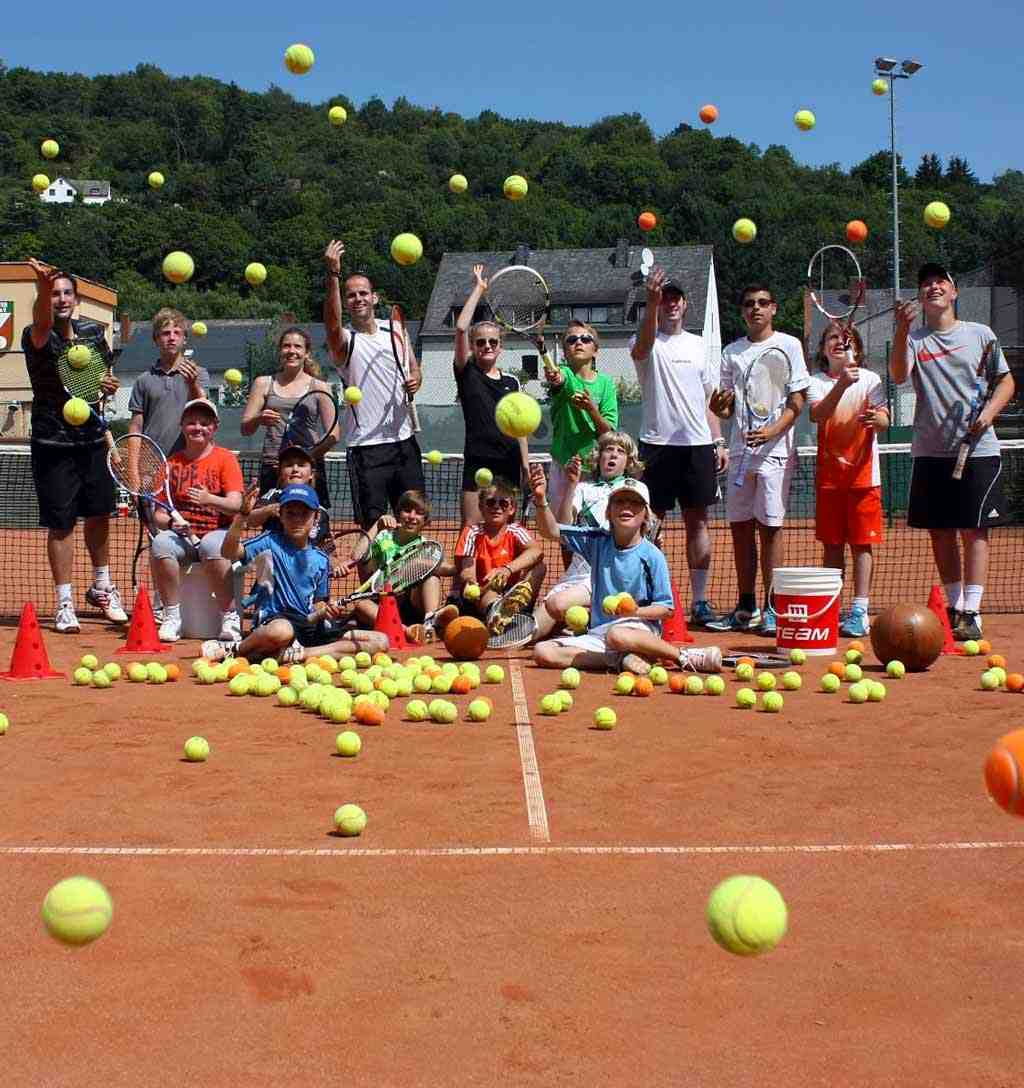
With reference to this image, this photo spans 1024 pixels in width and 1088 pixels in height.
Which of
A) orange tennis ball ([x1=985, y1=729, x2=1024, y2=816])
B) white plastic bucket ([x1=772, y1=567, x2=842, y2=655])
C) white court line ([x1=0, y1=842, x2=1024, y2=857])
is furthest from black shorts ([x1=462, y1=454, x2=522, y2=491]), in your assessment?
orange tennis ball ([x1=985, y1=729, x2=1024, y2=816])

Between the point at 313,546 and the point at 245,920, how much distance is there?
4.69m

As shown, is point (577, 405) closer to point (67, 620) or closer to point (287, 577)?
point (287, 577)

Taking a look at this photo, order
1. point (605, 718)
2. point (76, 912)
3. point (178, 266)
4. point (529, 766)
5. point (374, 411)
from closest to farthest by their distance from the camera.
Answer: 1. point (76, 912)
2. point (529, 766)
3. point (605, 718)
4. point (374, 411)
5. point (178, 266)

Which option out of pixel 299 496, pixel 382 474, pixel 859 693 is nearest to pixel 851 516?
pixel 859 693

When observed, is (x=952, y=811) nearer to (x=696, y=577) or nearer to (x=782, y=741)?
(x=782, y=741)

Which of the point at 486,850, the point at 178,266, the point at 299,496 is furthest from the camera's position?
the point at 178,266

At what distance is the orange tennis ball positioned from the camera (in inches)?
114

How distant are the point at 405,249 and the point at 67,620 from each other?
3.24 metres

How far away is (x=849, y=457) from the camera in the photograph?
28.3ft

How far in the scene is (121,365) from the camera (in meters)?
70.8

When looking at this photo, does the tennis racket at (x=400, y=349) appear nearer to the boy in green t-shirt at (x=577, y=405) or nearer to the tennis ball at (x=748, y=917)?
the boy in green t-shirt at (x=577, y=405)

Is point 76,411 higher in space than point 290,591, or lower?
higher

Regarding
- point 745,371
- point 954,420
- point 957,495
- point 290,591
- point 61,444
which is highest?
point 745,371

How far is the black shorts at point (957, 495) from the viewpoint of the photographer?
832 cm
